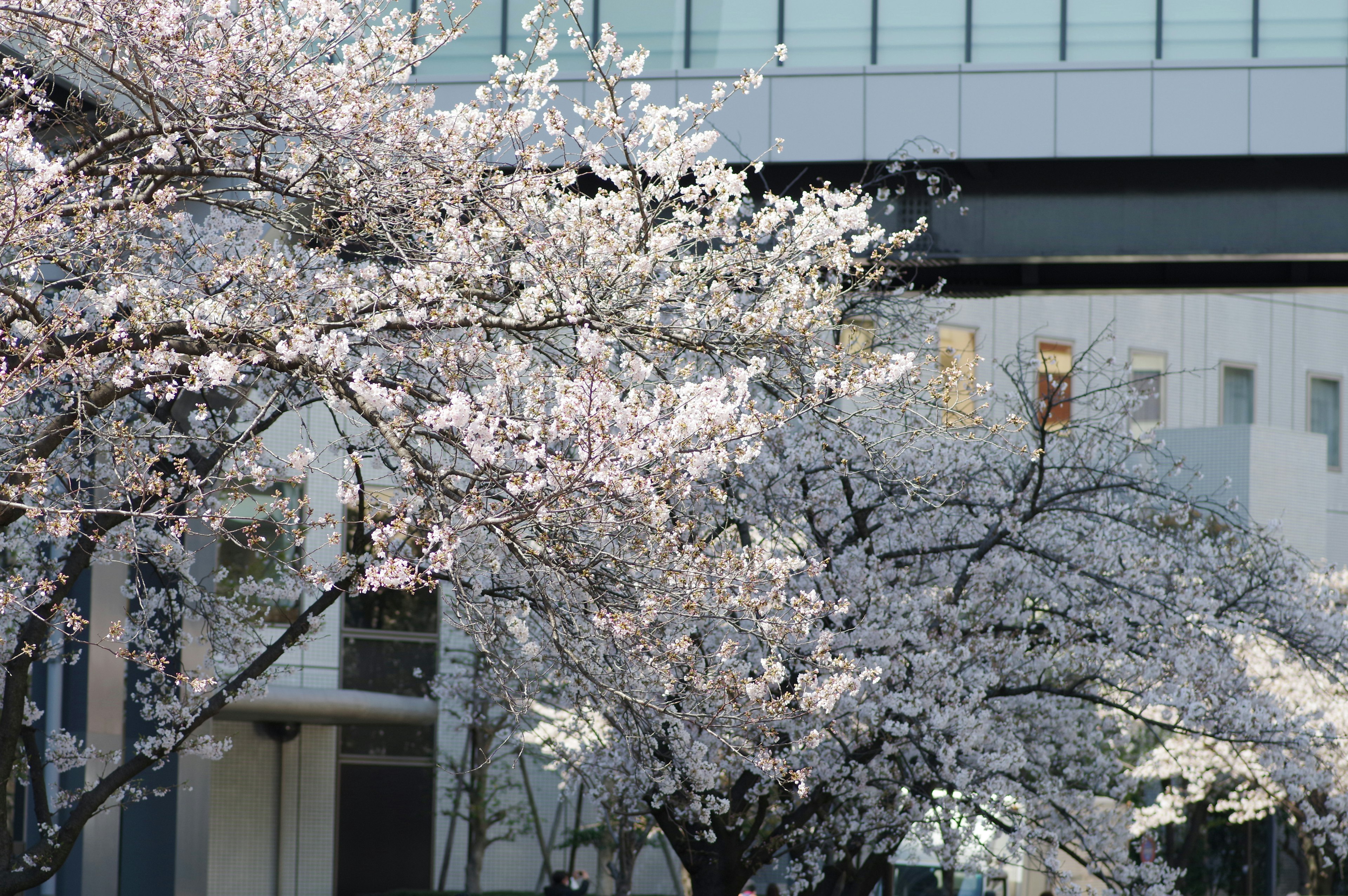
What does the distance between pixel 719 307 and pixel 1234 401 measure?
3385 centimetres

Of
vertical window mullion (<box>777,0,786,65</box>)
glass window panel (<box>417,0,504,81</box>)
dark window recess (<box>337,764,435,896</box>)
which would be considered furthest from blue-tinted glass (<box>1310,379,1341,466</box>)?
glass window panel (<box>417,0,504,81</box>)

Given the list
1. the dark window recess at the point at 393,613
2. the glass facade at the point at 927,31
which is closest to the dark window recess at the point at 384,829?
the dark window recess at the point at 393,613

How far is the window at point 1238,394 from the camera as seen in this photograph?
3722 cm

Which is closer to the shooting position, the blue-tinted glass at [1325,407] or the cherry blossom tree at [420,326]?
the cherry blossom tree at [420,326]

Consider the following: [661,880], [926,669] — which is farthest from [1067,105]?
[661,880]

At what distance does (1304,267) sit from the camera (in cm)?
1248

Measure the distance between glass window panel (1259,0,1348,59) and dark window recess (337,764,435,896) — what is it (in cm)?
1759

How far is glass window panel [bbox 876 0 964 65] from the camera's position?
12.5 m

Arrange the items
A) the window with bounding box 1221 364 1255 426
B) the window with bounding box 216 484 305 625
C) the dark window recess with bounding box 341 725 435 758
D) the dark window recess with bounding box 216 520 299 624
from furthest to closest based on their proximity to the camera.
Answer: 1. the window with bounding box 1221 364 1255 426
2. the dark window recess with bounding box 341 725 435 758
3. the dark window recess with bounding box 216 520 299 624
4. the window with bounding box 216 484 305 625

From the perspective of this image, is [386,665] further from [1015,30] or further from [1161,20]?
[1161,20]

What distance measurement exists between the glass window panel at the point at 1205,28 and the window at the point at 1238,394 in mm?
26545

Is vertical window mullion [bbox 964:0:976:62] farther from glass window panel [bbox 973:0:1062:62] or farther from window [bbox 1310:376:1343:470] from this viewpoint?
window [bbox 1310:376:1343:470]

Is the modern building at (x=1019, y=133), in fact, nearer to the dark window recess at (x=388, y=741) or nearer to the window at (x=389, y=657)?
the window at (x=389, y=657)

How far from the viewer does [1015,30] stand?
12383 mm
